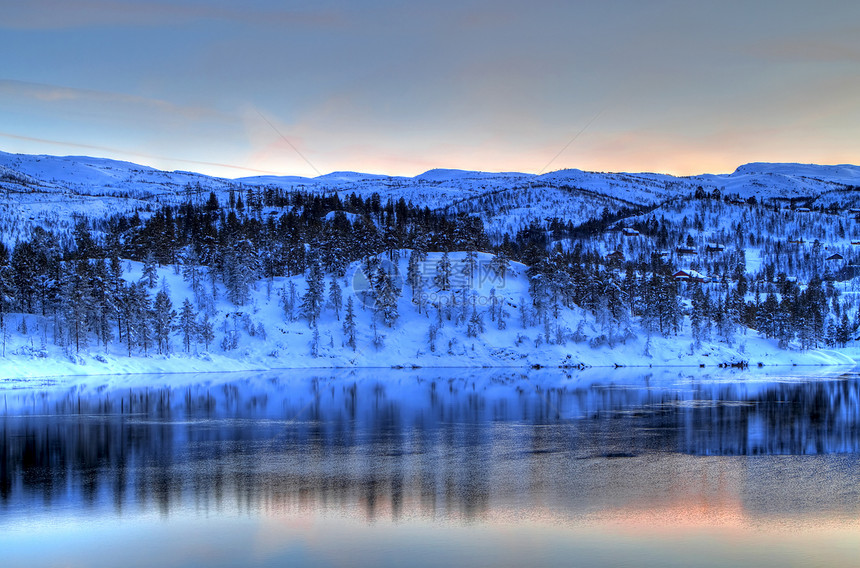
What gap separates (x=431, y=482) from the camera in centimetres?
2839

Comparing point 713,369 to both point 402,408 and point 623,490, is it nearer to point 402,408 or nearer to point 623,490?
point 402,408

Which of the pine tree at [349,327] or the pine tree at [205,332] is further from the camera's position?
the pine tree at [349,327]

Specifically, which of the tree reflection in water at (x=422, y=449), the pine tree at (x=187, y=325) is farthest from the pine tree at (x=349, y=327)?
→ the tree reflection in water at (x=422, y=449)

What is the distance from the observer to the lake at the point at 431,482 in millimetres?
20156

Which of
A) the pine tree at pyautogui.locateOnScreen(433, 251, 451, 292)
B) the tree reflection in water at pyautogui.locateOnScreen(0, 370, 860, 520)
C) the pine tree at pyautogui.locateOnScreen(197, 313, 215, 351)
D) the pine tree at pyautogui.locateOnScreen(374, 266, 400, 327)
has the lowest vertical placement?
the tree reflection in water at pyautogui.locateOnScreen(0, 370, 860, 520)

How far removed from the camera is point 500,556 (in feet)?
63.7

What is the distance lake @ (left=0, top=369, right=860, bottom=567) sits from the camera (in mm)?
20156

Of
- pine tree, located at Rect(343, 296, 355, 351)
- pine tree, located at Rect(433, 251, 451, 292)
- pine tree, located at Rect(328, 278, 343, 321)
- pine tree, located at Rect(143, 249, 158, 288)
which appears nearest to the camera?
pine tree, located at Rect(343, 296, 355, 351)

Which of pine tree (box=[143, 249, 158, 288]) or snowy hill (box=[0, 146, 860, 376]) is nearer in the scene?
snowy hill (box=[0, 146, 860, 376])

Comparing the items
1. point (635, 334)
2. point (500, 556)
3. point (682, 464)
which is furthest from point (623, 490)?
point (635, 334)

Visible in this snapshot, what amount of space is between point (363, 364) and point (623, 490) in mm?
79389

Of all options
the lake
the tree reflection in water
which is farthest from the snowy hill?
the lake

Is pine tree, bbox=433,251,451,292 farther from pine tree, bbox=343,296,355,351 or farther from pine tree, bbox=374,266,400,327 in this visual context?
pine tree, bbox=343,296,355,351

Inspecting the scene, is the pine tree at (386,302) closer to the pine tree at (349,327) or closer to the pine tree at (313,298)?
the pine tree at (349,327)
